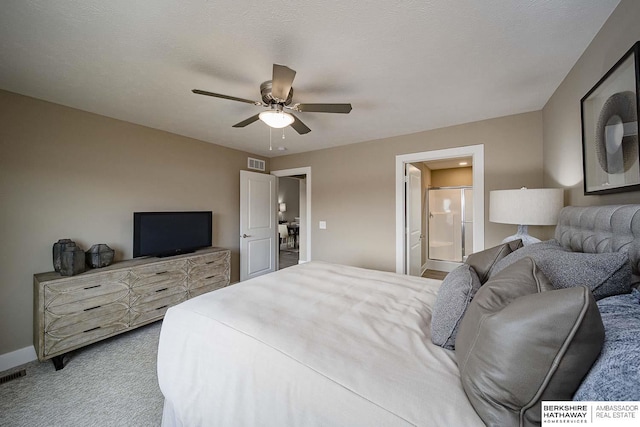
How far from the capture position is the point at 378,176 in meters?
3.48

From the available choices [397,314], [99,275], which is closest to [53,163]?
[99,275]

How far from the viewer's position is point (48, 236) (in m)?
2.26

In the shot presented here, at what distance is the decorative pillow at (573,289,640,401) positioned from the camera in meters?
0.50

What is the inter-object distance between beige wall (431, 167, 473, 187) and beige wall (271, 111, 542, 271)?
289 centimetres

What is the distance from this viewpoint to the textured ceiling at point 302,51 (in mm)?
1243

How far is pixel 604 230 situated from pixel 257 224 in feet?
13.0

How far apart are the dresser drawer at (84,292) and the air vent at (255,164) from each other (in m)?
2.55

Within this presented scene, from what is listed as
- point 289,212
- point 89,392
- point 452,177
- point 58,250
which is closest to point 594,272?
point 89,392

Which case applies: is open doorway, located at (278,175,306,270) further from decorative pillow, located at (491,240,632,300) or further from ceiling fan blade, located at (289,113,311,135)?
decorative pillow, located at (491,240,632,300)

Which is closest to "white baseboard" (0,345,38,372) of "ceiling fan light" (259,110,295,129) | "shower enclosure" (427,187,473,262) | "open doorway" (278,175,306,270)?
"ceiling fan light" (259,110,295,129)

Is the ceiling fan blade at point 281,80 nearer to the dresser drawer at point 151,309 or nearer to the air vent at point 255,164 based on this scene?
the dresser drawer at point 151,309

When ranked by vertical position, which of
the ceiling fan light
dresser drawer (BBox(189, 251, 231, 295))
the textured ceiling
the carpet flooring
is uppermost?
the textured ceiling

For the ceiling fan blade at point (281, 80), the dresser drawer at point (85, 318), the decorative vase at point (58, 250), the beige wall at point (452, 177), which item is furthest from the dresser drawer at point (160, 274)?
the beige wall at point (452, 177)

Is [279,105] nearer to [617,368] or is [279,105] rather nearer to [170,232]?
[617,368]
